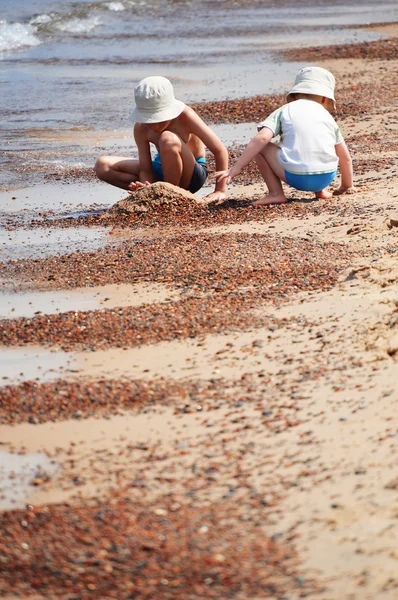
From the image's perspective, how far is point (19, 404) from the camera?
3672 mm

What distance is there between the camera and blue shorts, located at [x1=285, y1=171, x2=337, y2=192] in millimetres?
6539

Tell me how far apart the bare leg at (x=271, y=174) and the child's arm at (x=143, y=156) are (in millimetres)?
879

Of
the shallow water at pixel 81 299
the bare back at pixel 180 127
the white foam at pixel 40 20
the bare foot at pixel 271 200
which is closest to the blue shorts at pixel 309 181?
the bare foot at pixel 271 200

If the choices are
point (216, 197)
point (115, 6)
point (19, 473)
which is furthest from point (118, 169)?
point (115, 6)

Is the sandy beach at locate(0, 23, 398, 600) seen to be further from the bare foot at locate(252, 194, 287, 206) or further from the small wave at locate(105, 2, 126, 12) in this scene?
the small wave at locate(105, 2, 126, 12)

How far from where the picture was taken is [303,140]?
646cm

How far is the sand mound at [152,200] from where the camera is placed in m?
6.63

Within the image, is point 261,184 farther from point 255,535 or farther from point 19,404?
point 255,535

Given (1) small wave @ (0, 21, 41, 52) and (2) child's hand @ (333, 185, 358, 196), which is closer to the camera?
(2) child's hand @ (333, 185, 358, 196)

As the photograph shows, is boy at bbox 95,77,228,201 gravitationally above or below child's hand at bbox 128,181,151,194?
above

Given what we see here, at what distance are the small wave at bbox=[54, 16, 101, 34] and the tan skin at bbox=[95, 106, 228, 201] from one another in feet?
54.5

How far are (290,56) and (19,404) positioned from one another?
14118mm

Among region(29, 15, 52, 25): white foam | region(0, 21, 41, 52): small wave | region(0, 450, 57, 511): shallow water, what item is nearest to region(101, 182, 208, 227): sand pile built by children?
region(0, 450, 57, 511): shallow water

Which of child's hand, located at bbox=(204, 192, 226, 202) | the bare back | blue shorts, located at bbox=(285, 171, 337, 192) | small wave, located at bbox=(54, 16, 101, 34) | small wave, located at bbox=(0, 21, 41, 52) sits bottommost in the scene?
small wave, located at bbox=(54, 16, 101, 34)
